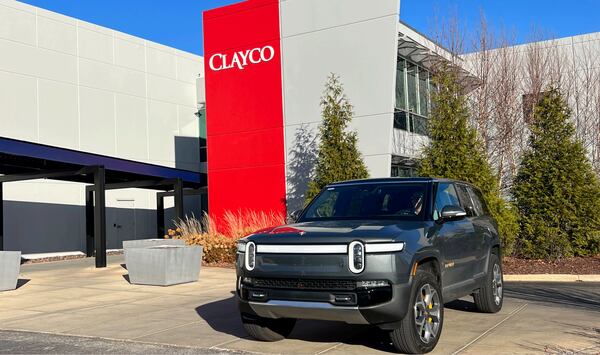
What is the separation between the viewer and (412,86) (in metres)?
23.0


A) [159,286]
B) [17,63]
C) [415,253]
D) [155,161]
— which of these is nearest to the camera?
[415,253]

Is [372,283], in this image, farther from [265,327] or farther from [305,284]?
[265,327]

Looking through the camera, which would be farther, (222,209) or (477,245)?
(222,209)

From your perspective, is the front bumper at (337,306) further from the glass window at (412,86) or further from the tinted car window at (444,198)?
the glass window at (412,86)

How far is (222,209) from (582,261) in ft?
40.7

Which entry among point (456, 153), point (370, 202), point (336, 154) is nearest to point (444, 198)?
point (370, 202)

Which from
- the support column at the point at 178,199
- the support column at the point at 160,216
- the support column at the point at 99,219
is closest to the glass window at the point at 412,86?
the support column at the point at 178,199

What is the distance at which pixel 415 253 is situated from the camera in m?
6.09

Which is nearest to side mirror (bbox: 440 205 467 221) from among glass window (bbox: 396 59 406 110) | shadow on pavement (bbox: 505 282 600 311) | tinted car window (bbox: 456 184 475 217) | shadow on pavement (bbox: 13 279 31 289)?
tinted car window (bbox: 456 184 475 217)

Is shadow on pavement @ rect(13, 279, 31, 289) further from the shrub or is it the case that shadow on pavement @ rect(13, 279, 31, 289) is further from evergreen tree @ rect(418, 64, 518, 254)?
evergreen tree @ rect(418, 64, 518, 254)

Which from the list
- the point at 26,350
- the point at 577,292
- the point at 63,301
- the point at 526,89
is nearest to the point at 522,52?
the point at 526,89

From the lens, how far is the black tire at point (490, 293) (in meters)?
8.20

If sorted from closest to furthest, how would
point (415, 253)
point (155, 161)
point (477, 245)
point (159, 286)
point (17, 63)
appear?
point (415, 253) → point (477, 245) → point (159, 286) → point (17, 63) → point (155, 161)

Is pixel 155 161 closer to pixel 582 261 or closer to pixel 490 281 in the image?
pixel 582 261
